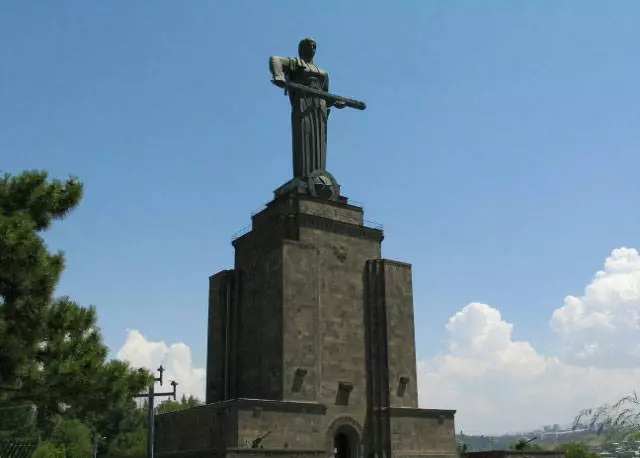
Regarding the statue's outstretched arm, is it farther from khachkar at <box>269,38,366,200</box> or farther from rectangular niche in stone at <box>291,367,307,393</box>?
rectangular niche in stone at <box>291,367,307,393</box>

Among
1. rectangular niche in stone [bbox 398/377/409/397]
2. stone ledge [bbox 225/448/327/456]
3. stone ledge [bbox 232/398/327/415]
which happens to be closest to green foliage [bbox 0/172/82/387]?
stone ledge [bbox 225/448/327/456]

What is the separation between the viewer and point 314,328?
114 ft

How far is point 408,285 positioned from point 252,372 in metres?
10.1

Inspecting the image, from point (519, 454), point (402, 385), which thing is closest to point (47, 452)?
point (402, 385)

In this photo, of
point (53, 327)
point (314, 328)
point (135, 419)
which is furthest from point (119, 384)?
point (135, 419)

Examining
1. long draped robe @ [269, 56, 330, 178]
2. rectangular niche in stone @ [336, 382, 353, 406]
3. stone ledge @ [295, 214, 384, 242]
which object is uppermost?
long draped robe @ [269, 56, 330, 178]

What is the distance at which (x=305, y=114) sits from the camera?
1590 inches

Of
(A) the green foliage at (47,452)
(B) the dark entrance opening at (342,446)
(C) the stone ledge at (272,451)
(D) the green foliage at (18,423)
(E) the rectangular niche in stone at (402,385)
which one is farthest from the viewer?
(D) the green foliage at (18,423)

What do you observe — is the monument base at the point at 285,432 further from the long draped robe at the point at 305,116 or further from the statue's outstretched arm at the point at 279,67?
the statue's outstretched arm at the point at 279,67

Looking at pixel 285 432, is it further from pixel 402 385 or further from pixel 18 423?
pixel 18 423

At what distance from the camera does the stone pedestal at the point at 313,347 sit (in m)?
32.7

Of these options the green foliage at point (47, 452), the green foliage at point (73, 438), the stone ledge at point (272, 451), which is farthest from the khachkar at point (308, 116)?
the green foliage at point (73, 438)

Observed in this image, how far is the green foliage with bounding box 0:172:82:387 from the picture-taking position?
16281 mm

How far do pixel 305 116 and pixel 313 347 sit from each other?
1395 cm
